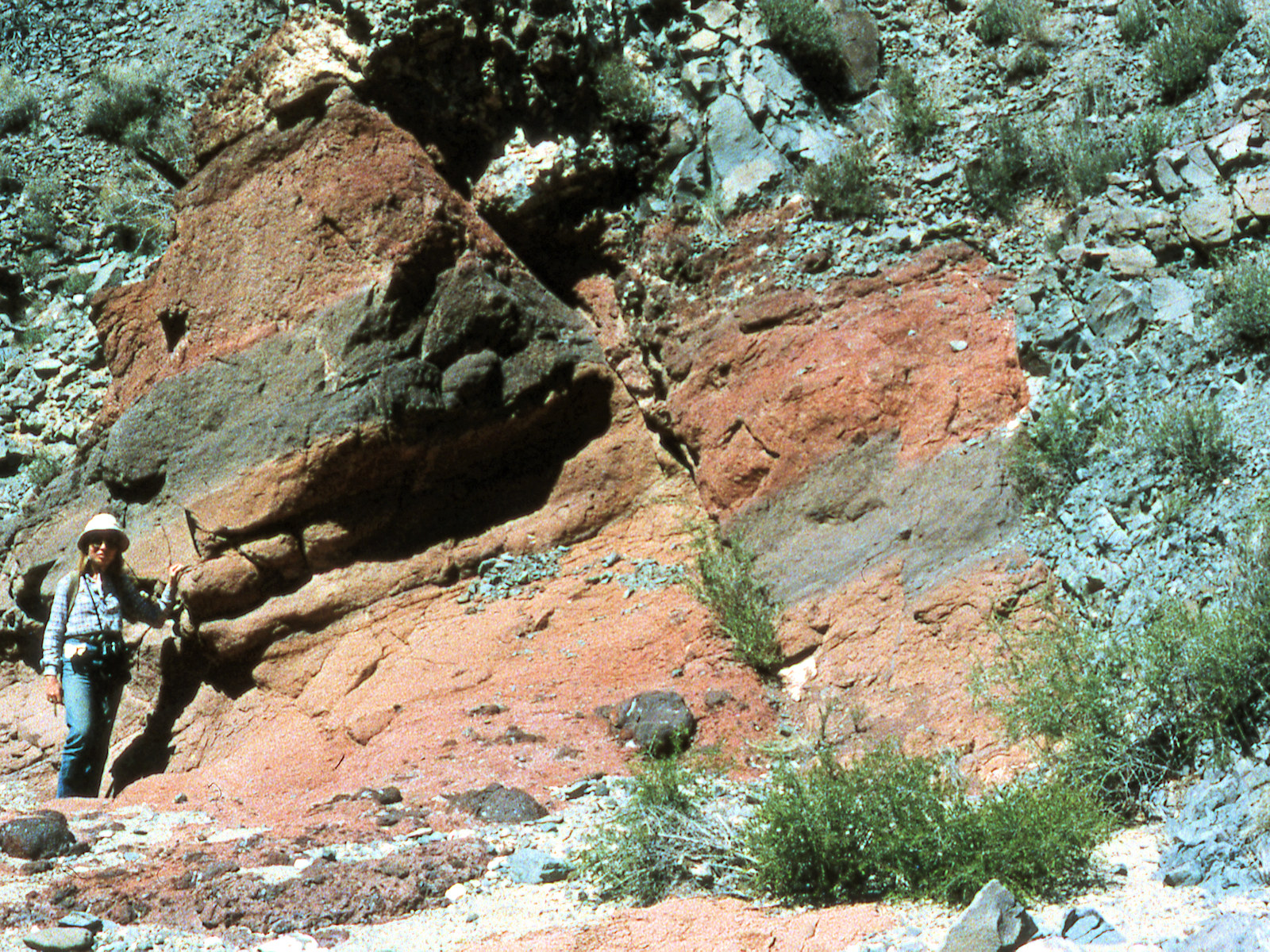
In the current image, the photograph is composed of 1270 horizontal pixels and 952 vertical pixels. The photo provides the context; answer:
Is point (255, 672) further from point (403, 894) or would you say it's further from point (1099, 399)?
point (1099, 399)

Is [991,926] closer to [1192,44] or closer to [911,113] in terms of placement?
[1192,44]

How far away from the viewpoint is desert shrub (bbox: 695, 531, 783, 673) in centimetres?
661

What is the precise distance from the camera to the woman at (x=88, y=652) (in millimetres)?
6559

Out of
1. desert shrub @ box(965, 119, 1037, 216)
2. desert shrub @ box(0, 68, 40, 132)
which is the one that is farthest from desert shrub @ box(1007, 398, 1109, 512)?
desert shrub @ box(0, 68, 40, 132)

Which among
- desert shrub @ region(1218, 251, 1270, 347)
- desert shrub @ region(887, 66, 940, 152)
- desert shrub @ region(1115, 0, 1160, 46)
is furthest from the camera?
desert shrub @ region(887, 66, 940, 152)

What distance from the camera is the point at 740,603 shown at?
681 cm

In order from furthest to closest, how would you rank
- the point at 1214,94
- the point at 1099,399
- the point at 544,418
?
the point at 544,418 → the point at 1214,94 → the point at 1099,399

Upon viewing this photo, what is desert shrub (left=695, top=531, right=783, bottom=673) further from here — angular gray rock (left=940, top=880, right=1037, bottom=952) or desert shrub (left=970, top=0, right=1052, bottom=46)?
desert shrub (left=970, top=0, right=1052, bottom=46)

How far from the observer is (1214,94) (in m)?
7.16

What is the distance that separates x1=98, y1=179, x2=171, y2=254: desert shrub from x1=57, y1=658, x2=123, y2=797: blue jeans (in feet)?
18.3

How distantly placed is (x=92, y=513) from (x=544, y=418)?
3320 mm

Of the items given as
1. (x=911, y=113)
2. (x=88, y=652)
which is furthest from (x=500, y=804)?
(x=911, y=113)

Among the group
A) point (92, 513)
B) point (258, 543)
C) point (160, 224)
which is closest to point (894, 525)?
point (258, 543)

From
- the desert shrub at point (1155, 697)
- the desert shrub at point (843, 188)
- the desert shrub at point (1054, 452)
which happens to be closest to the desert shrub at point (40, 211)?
the desert shrub at point (843, 188)
